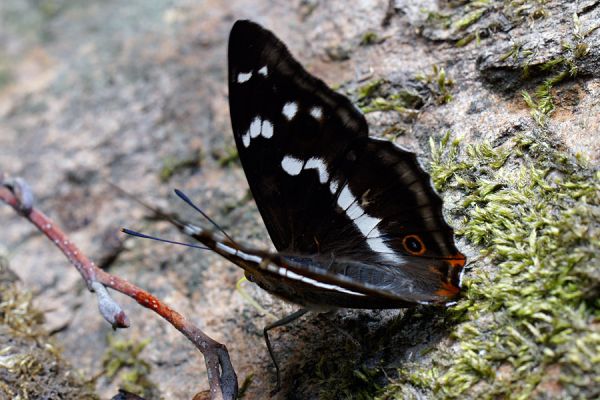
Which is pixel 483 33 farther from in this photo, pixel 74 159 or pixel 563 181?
pixel 74 159

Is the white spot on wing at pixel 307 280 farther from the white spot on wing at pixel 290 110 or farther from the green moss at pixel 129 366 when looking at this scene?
the green moss at pixel 129 366

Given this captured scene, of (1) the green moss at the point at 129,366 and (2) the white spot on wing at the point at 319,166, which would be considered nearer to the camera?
(2) the white spot on wing at the point at 319,166

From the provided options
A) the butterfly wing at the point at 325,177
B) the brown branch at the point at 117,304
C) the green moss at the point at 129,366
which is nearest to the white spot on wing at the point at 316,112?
the butterfly wing at the point at 325,177

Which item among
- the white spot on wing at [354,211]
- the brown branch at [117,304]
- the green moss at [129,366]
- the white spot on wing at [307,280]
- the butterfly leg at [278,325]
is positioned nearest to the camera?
the white spot on wing at [307,280]

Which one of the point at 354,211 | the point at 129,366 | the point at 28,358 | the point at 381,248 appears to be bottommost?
the point at 129,366

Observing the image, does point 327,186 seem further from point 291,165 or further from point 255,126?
point 255,126

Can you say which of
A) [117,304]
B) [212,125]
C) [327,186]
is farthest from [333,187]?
[212,125]

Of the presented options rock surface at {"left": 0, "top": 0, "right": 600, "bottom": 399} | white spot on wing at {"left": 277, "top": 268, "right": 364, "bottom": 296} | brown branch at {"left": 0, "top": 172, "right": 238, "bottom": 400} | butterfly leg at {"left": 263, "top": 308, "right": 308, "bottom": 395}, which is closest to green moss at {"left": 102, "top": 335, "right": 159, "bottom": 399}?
rock surface at {"left": 0, "top": 0, "right": 600, "bottom": 399}

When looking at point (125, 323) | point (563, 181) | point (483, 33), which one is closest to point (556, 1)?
point (483, 33)
